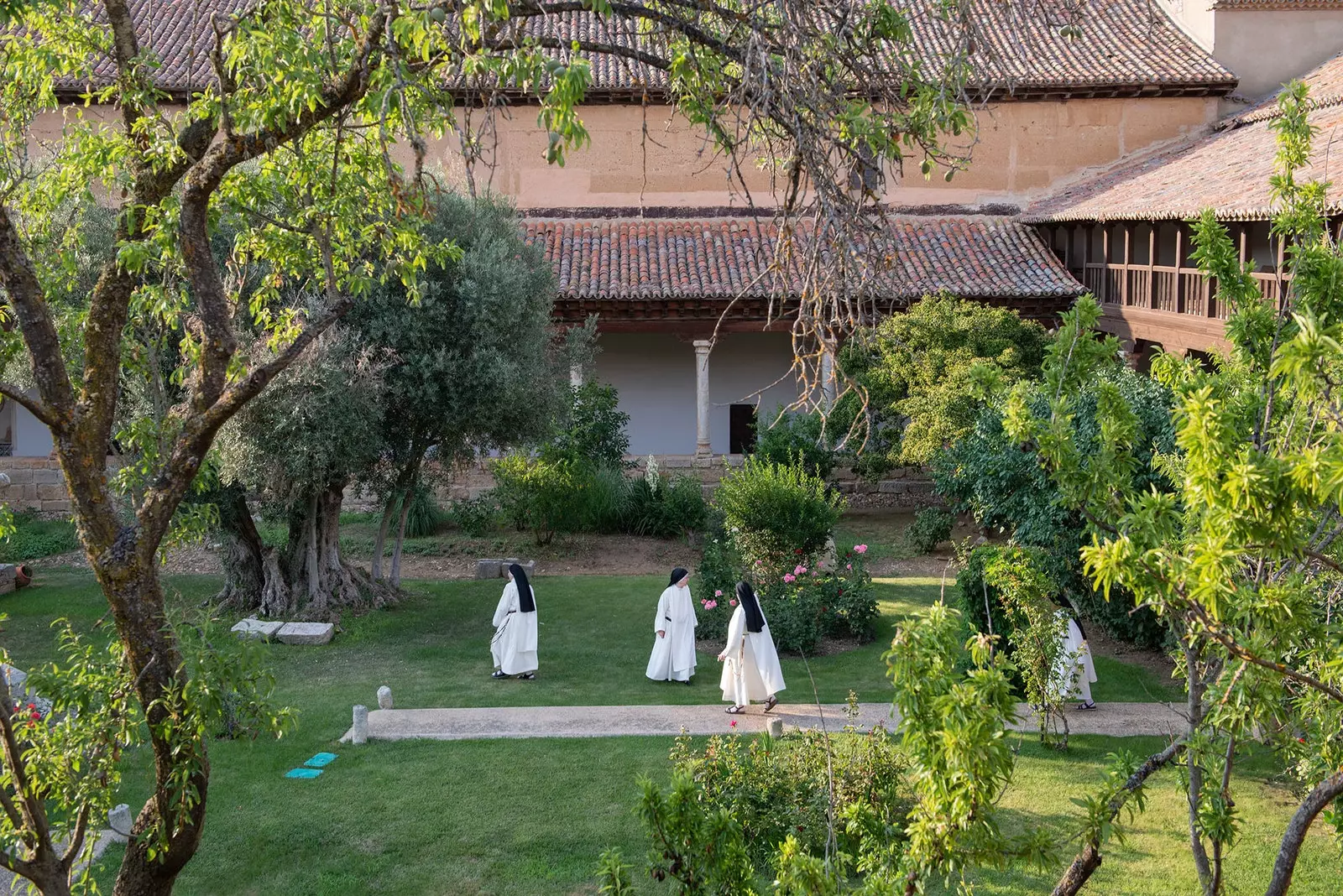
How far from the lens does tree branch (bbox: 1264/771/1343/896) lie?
3.59m

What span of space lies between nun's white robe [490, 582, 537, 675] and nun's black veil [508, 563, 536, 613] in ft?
0.11

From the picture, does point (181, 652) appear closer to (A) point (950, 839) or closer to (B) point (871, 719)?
(A) point (950, 839)

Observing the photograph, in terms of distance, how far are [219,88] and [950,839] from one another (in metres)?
3.76

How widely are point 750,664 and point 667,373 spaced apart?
44.9 ft

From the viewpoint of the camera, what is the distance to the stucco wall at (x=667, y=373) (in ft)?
77.8

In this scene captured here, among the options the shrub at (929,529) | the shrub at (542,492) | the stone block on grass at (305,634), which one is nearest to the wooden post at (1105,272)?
the shrub at (929,529)

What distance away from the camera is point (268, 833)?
793cm

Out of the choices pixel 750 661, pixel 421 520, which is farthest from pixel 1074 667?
pixel 421 520

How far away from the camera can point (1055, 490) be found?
36.8 feet

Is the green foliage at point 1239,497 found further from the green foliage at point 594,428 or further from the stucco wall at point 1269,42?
the stucco wall at point 1269,42

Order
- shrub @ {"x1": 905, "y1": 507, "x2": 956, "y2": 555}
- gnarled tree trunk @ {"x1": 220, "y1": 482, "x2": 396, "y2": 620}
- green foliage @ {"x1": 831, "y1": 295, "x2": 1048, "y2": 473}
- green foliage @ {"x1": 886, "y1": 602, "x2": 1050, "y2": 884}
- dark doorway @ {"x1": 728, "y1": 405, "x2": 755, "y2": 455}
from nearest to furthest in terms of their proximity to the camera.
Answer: green foliage @ {"x1": 886, "y1": 602, "x2": 1050, "y2": 884} → gnarled tree trunk @ {"x1": 220, "y1": 482, "x2": 396, "y2": 620} → green foliage @ {"x1": 831, "y1": 295, "x2": 1048, "y2": 473} → shrub @ {"x1": 905, "y1": 507, "x2": 956, "y2": 555} → dark doorway @ {"x1": 728, "y1": 405, "x2": 755, "y2": 455}

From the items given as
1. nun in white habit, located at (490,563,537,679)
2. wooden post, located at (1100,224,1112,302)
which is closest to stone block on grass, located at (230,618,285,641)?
nun in white habit, located at (490,563,537,679)

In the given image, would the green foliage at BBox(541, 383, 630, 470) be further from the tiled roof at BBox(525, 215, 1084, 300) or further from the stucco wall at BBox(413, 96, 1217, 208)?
the stucco wall at BBox(413, 96, 1217, 208)

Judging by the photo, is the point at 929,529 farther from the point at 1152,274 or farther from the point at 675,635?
the point at 675,635
